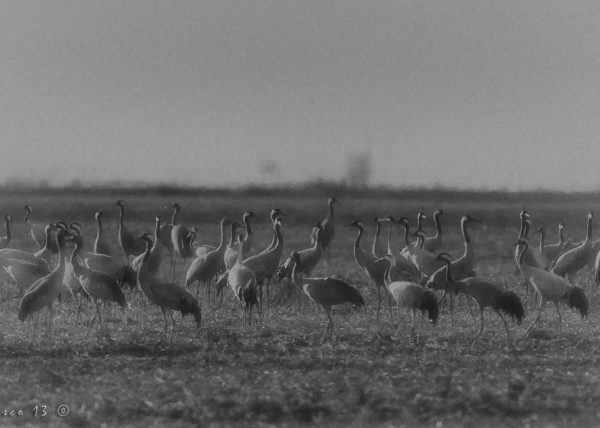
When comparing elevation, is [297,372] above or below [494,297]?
below

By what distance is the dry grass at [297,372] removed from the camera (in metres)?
5.75

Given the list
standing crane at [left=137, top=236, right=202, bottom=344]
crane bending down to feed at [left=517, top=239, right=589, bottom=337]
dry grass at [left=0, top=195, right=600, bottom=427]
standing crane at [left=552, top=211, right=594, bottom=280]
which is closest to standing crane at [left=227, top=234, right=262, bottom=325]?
dry grass at [left=0, top=195, right=600, bottom=427]

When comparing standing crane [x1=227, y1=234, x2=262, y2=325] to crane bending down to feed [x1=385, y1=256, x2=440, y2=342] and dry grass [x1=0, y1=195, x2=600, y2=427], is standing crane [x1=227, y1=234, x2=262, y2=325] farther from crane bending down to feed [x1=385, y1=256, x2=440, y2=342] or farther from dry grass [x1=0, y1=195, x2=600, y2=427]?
crane bending down to feed [x1=385, y1=256, x2=440, y2=342]

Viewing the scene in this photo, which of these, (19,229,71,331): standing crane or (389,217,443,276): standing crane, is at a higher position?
(389,217,443,276): standing crane

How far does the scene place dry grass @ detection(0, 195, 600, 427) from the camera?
5.75 metres

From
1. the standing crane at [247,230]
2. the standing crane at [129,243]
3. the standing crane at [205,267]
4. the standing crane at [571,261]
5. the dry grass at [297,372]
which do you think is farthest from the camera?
the standing crane at [129,243]

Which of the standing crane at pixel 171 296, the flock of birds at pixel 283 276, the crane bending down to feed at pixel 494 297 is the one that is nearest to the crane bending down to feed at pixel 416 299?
the flock of birds at pixel 283 276

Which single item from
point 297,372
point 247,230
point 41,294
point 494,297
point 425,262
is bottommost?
point 297,372

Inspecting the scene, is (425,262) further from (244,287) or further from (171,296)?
(171,296)

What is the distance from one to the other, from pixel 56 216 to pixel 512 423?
1791 cm

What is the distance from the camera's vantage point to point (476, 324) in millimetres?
9328

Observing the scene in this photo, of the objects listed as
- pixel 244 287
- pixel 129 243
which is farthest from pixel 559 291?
pixel 129 243

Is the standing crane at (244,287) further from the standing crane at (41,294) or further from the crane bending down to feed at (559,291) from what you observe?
the crane bending down to feed at (559,291)

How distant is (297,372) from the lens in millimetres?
6848
